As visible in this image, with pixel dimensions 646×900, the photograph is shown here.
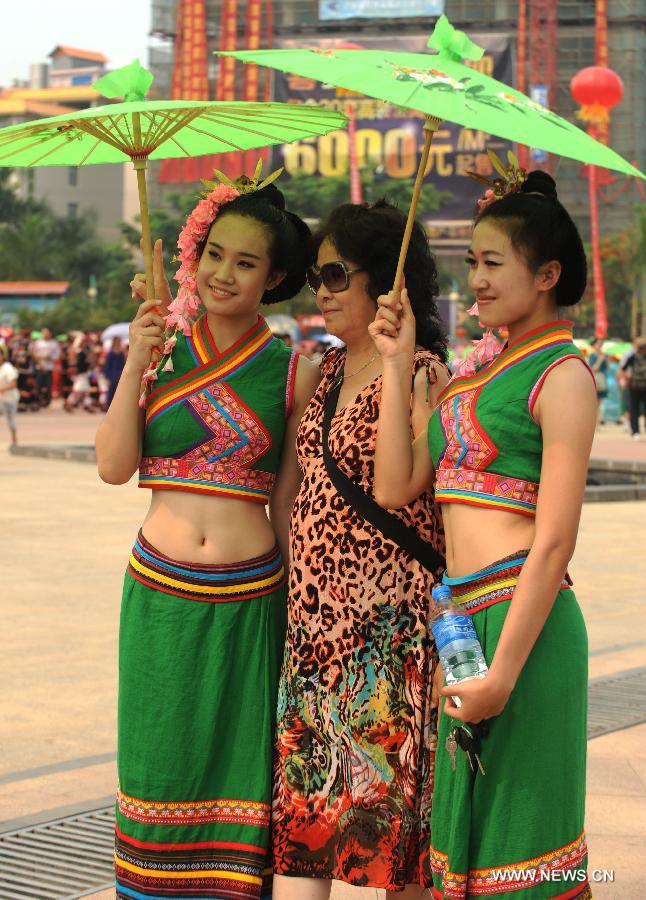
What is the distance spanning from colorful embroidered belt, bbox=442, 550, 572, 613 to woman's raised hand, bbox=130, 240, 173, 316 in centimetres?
98

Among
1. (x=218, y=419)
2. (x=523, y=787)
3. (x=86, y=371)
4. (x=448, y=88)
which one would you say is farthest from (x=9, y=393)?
(x=523, y=787)

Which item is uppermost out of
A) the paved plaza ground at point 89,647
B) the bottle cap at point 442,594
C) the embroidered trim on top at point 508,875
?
the bottle cap at point 442,594

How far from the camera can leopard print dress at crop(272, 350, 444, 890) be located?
3051 mm

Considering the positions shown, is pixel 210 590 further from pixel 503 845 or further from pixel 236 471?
pixel 503 845

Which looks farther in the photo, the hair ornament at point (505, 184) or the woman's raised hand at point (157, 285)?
the woman's raised hand at point (157, 285)

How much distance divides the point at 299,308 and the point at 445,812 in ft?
153

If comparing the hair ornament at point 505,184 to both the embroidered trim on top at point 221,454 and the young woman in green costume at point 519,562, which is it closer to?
the young woman in green costume at point 519,562

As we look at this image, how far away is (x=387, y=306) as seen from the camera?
9.82 feet

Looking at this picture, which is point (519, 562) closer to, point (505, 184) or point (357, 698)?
point (357, 698)

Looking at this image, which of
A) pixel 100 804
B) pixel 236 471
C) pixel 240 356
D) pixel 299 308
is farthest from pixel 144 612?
pixel 299 308

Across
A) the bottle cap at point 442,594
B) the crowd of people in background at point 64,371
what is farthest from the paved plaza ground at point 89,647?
the crowd of people in background at point 64,371

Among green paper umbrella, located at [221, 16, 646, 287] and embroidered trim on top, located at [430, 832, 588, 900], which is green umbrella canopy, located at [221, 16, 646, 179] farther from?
embroidered trim on top, located at [430, 832, 588, 900]

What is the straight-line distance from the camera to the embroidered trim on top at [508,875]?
8.72 feet

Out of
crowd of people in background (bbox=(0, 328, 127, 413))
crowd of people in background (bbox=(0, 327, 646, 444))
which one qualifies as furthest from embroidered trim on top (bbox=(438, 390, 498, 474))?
crowd of people in background (bbox=(0, 328, 127, 413))
